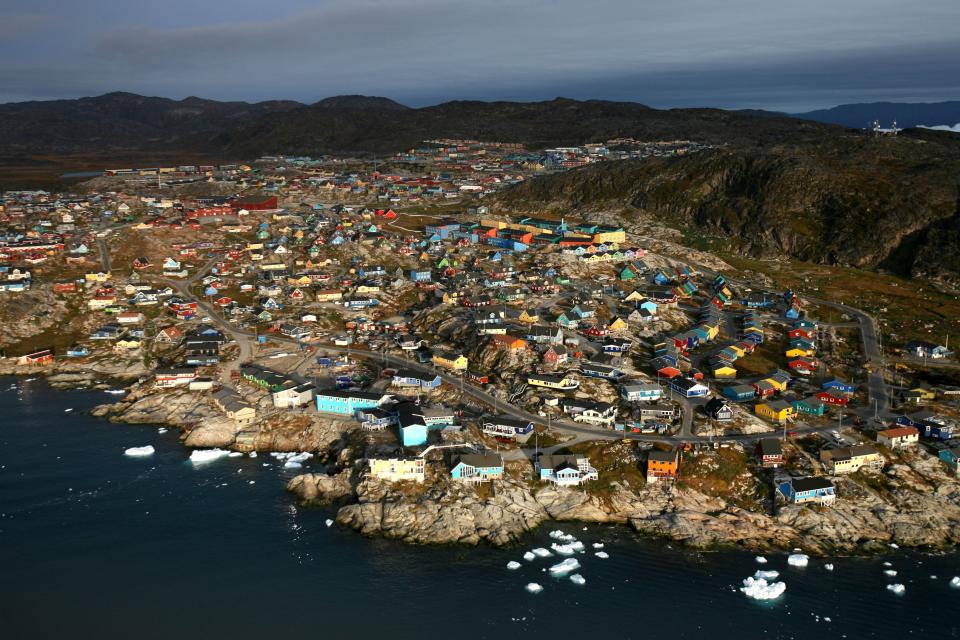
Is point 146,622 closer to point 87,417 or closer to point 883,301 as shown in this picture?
point 87,417

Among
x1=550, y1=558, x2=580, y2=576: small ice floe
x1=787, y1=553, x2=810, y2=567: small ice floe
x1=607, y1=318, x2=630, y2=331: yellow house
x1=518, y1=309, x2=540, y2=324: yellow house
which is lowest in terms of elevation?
x1=787, y1=553, x2=810, y2=567: small ice floe

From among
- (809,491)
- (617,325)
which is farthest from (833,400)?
(617,325)

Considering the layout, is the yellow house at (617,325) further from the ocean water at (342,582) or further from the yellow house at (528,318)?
the ocean water at (342,582)

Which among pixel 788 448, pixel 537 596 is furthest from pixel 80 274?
pixel 788 448

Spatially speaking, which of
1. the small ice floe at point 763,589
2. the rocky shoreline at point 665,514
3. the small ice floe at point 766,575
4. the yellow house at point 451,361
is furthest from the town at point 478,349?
the small ice floe at point 763,589

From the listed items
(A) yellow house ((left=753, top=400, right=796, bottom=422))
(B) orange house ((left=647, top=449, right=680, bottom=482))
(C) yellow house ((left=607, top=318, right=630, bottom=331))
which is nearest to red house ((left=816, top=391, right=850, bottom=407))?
(A) yellow house ((left=753, top=400, right=796, bottom=422))

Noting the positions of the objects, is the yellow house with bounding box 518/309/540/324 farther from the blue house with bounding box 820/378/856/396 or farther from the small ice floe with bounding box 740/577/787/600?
the small ice floe with bounding box 740/577/787/600
